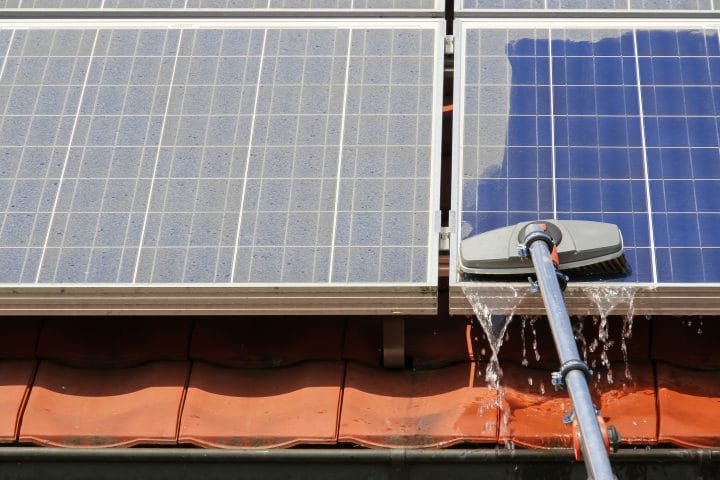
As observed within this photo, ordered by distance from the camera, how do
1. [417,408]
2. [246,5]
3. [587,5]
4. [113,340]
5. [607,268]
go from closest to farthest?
[607,268] → [417,408] → [113,340] → [587,5] → [246,5]

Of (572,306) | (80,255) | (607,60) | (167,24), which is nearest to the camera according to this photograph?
(572,306)

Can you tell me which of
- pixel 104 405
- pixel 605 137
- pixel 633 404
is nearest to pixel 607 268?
A: pixel 633 404

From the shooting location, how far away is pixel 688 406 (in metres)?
7.90

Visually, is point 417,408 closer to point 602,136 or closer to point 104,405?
point 104,405

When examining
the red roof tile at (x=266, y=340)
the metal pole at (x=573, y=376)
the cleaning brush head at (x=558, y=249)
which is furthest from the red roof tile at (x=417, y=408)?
the metal pole at (x=573, y=376)

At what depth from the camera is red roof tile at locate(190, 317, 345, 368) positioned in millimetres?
8414

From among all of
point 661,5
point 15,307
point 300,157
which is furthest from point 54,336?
point 661,5

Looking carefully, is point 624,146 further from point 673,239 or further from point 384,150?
point 384,150

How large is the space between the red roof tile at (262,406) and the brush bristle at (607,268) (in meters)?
1.92

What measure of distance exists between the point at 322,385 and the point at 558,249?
2356 mm

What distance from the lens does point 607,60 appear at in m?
9.05

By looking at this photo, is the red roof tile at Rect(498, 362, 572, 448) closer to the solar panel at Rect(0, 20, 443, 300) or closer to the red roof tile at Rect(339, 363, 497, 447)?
the red roof tile at Rect(339, 363, 497, 447)

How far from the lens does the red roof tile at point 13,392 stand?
26.7 feet

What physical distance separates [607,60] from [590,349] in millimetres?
2380
